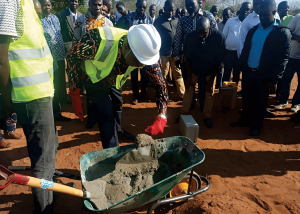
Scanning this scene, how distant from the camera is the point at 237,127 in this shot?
4434mm

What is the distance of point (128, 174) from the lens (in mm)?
2221

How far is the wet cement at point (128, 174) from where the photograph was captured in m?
1.97

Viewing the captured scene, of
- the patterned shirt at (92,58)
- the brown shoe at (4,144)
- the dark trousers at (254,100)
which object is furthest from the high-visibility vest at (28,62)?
the dark trousers at (254,100)

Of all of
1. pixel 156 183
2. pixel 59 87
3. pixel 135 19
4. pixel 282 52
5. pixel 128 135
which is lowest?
pixel 128 135

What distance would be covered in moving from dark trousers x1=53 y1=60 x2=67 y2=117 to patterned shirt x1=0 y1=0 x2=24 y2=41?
116 inches

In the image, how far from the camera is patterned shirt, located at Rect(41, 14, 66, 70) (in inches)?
147

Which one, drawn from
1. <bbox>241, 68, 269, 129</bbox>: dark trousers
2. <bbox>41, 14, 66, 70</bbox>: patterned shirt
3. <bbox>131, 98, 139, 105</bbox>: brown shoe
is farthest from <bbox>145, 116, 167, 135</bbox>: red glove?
<bbox>131, 98, 139, 105</bbox>: brown shoe

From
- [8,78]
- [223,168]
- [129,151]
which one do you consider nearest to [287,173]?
[223,168]

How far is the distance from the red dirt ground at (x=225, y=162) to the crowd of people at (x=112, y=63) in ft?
0.94

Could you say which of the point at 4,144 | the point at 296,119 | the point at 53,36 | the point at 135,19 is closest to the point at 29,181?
the point at 4,144

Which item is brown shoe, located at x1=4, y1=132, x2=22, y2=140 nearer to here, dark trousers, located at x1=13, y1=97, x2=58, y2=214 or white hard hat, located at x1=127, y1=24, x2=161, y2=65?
dark trousers, located at x1=13, y1=97, x2=58, y2=214

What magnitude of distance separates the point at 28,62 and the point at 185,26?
3.56 metres

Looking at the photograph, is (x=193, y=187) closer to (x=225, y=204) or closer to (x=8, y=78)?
(x=225, y=204)

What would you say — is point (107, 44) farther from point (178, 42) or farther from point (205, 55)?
point (178, 42)
